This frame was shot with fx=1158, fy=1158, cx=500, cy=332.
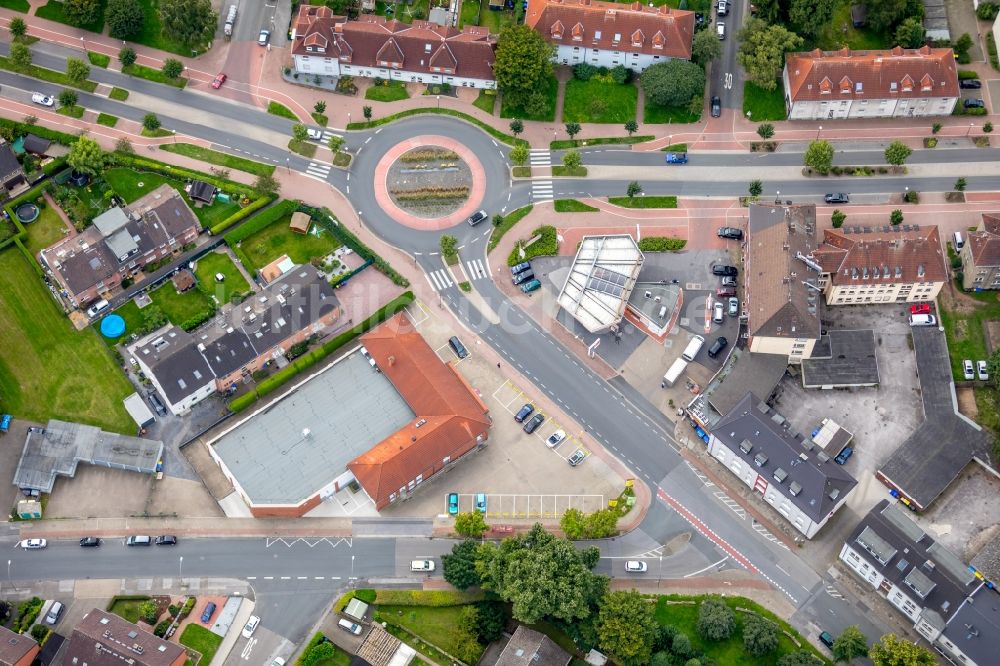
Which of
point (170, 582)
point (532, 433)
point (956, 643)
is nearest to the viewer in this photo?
point (956, 643)

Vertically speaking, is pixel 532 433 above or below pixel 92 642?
above

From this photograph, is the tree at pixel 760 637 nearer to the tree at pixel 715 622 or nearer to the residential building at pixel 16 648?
the tree at pixel 715 622

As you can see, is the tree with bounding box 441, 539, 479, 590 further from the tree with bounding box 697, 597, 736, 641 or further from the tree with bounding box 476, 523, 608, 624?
the tree with bounding box 697, 597, 736, 641

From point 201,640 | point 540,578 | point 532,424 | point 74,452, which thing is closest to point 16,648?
point 201,640

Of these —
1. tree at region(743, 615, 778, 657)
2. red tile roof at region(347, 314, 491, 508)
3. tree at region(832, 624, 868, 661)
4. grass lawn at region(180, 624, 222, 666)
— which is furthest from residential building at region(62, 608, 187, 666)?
tree at region(832, 624, 868, 661)

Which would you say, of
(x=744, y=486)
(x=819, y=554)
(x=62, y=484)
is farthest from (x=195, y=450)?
(x=819, y=554)

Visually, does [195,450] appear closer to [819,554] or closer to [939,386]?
[819,554]
